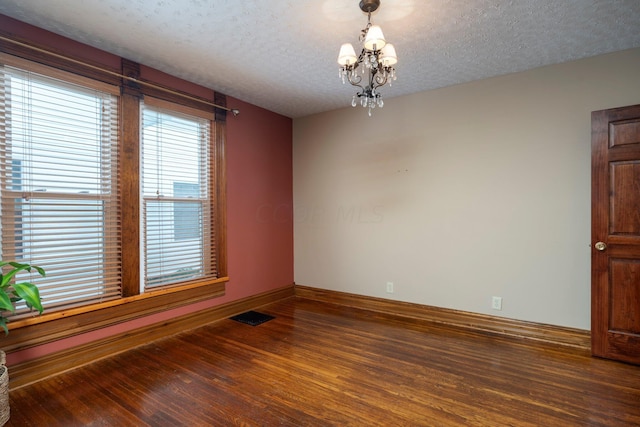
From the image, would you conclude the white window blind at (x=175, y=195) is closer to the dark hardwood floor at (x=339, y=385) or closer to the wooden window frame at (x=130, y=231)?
the wooden window frame at (x=130, y=231)

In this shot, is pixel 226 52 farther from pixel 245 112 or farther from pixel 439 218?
pixel 439 218

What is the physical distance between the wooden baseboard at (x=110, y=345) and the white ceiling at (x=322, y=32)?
2473mm

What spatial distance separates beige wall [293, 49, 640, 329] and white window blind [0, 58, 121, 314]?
250 cm

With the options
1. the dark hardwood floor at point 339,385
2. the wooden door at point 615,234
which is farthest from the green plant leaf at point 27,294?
the wooden door at point 615,234

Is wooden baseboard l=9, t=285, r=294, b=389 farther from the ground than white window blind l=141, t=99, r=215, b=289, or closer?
closer

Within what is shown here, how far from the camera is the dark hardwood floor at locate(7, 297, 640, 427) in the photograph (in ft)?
6.38

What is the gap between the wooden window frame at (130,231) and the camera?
237cm

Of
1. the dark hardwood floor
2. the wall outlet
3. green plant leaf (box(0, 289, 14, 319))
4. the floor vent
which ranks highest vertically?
green plant leaf (box(0, 289, 14, 319))

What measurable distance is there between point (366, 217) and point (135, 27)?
2997 millimetres

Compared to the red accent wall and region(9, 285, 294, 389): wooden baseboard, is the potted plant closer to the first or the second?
region(9, 285, 294, 389): wooden baseboard

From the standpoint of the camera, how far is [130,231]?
9.57 ft

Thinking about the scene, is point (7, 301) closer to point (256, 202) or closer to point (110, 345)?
point (110, 345)

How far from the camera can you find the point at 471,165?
134 inches

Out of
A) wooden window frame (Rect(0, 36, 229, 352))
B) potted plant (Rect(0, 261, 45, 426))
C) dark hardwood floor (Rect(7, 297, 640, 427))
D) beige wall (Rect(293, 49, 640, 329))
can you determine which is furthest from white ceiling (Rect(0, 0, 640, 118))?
dark hardwood floor (Rect(7, 297, 640, 427))
